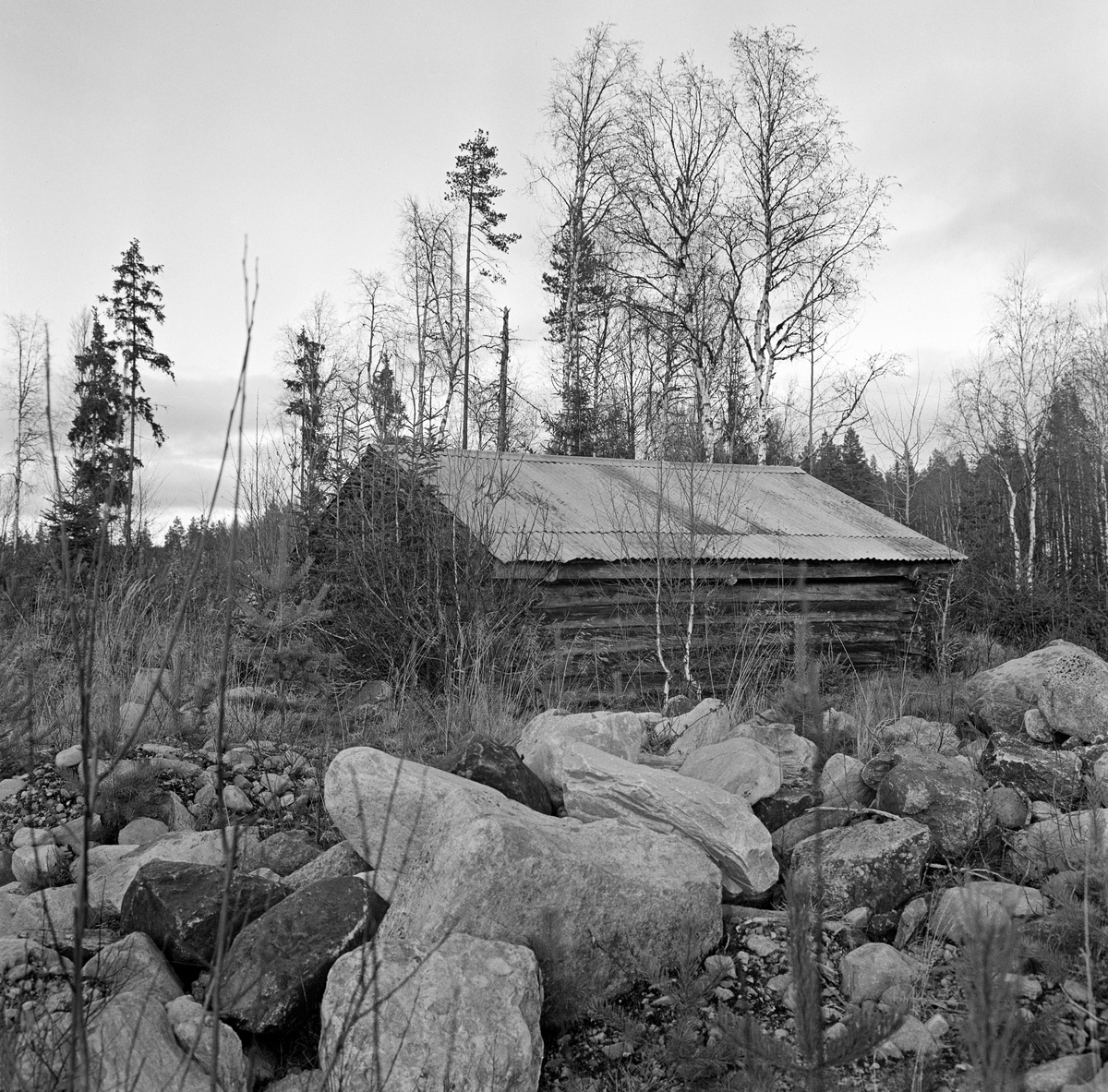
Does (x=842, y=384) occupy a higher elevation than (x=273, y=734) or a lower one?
higher

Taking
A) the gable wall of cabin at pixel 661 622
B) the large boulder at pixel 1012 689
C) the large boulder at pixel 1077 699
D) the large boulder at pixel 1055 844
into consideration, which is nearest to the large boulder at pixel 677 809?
the large boulder at pixel 1055 844

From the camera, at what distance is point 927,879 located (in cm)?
339

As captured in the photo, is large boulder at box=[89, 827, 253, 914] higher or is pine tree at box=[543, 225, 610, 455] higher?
pine tree at box=[543, 225, 610, 455]

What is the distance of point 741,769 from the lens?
407cm

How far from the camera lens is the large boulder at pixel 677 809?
332 centimetres

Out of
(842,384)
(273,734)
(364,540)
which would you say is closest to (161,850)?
(273,734)

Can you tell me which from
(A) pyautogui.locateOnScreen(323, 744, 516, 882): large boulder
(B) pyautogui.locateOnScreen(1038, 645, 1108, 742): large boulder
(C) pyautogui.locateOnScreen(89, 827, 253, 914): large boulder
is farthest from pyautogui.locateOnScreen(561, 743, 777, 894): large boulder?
(B) pyautogui.locateOnScreen(1038, 645, 1108, 742): large boulder

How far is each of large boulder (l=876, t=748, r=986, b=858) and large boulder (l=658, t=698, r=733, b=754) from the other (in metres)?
1.40

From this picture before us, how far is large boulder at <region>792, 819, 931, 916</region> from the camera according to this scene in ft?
10.2

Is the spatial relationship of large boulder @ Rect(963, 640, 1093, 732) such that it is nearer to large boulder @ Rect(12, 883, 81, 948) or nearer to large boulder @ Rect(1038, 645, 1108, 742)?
large boulder @ Rect(1038, 645, 1108, 742)

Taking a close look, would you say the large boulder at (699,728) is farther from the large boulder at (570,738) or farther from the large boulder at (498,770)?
the large boulder at (498,770)

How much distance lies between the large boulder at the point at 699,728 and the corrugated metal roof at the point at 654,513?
2330 mm

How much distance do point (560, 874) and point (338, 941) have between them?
707mm

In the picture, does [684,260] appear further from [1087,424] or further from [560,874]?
[560,874]
